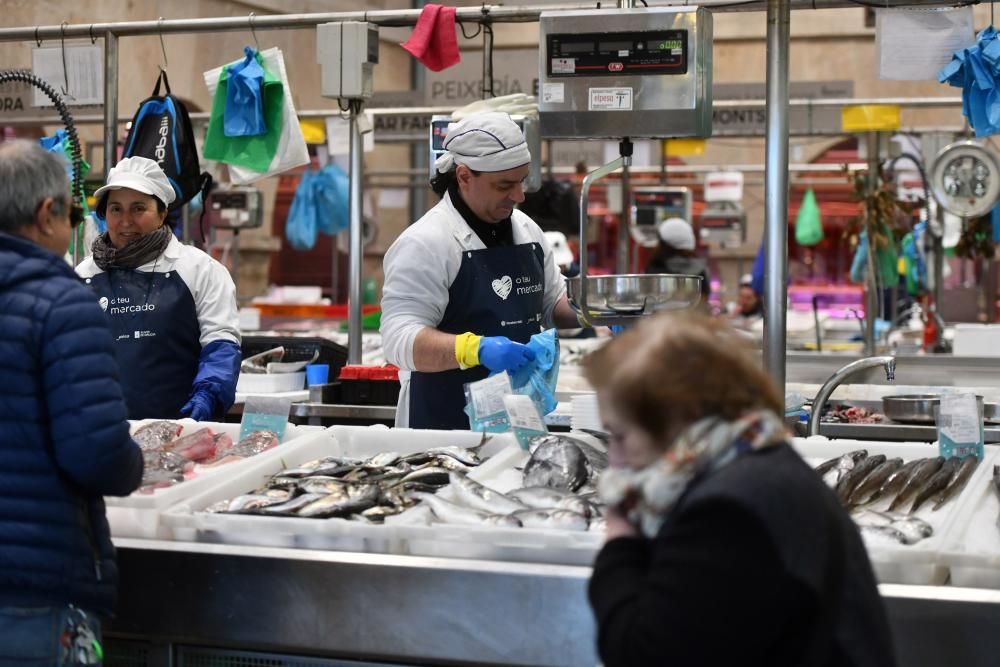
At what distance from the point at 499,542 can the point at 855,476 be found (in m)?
0.90

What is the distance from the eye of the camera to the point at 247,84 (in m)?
5.16

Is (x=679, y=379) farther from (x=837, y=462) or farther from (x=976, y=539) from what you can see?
(x=837, y=462)

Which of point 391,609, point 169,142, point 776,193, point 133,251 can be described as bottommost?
point 391,609

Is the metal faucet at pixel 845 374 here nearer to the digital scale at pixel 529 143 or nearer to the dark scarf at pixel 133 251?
the digital scale at pixel 529 143

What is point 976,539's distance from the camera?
242 centimetres

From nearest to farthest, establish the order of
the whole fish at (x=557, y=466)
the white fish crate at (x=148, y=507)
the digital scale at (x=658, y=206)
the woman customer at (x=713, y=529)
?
the woman customer at (x=713, y=529) → the white fish crate at (x=148, y=507) → the whole fish at (x=557, y=466) → the digital scale at (x=658, y=206)

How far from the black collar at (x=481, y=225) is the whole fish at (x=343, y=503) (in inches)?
57.5

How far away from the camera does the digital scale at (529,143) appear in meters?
4.77

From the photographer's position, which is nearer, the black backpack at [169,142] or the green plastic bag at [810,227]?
the black backpack at [169,142]

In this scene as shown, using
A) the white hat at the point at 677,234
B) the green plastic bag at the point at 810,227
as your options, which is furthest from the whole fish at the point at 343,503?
the green plastic bag at the point at 810,227

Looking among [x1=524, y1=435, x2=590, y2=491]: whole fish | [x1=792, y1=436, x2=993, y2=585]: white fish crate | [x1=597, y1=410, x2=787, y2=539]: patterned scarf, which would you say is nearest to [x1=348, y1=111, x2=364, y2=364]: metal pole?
[x1=524, y1=435, x2=590, y2=491]: whole fish

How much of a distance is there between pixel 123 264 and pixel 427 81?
24.7 feet

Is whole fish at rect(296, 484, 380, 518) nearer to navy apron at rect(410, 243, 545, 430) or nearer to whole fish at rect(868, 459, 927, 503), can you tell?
whole fish at rect(868, 459, 927, 503)

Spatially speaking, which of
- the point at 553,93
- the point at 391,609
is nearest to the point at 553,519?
the point at 391,609
